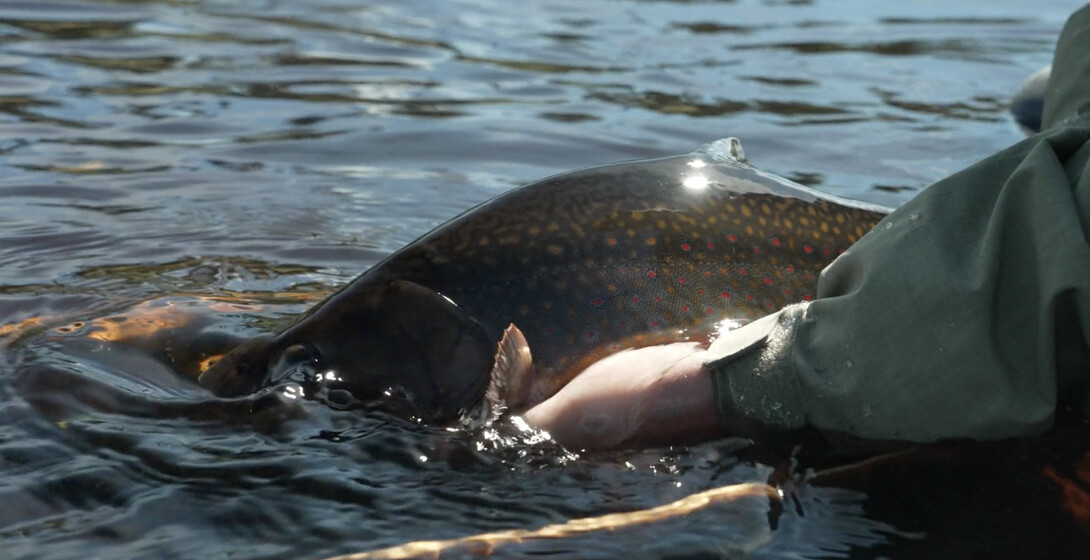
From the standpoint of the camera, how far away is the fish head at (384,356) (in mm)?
3102

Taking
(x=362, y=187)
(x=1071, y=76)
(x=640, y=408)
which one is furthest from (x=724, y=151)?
(x=362, y=187)

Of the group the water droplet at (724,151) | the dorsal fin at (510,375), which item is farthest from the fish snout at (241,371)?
the water droplet at (724,151)

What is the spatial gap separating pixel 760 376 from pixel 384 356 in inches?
34.5

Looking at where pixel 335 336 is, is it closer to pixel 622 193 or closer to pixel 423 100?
pixel 622 193

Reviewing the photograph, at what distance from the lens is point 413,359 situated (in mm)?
3113

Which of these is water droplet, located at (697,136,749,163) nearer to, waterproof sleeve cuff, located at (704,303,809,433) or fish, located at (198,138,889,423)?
fish, located at (198,138,889,423)

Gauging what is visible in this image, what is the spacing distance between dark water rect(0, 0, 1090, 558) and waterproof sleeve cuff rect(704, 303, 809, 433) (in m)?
0.11

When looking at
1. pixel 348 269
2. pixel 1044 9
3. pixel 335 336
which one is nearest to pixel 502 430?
pixel 335 336

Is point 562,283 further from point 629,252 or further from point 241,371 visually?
point 241,371

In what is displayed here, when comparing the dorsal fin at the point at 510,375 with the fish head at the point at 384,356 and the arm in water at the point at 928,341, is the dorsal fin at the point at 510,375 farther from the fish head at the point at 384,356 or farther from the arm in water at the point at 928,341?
the arm in water at the point at 928,341

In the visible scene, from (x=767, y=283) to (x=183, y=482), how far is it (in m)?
1.55

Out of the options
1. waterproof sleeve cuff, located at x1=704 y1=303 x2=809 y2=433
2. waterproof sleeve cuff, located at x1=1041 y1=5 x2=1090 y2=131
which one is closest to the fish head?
waterproof sleeve cuff, located at x1=704 y1=303 x2=809 y2=433

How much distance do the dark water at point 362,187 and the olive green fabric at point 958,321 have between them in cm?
21

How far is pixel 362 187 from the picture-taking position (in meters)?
5.88
